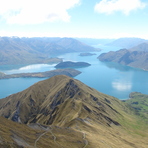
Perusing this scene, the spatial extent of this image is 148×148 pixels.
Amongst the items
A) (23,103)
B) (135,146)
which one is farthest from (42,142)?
(23,103)

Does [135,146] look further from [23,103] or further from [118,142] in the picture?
[23,103]

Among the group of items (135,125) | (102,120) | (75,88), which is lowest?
(135,125)

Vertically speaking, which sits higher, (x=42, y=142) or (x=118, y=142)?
(x=42, y=142)

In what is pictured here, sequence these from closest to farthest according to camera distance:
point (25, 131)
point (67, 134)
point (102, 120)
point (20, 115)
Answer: point (25, 131), point (67, 134), point (102, 120), point (20, 115)

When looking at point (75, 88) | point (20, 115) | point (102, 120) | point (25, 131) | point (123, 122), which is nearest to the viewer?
point (25, 131)

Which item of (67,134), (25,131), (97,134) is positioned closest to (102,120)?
(97,134)

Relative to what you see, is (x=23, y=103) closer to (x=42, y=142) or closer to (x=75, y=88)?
(x=75, y=88)

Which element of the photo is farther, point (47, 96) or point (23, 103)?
point (47, 96)
